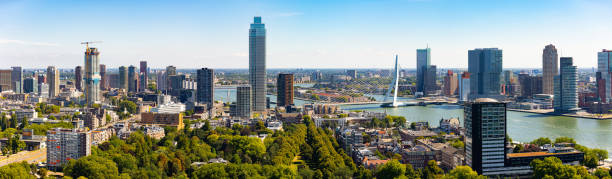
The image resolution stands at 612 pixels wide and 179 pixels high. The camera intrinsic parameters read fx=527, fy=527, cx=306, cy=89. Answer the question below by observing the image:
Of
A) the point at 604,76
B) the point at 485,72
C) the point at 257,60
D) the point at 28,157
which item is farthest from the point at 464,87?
the point at 28,157

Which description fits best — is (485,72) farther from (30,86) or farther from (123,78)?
(30,86)

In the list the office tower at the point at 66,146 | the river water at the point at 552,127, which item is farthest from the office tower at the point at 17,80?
the office tower at the point at 66,146

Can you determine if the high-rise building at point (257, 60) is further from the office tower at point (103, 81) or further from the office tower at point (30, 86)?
the office tower at point (103, 81)

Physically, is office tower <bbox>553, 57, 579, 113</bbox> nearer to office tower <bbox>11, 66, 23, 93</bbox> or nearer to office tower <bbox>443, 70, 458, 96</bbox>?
office tower <bbox>443, 70, 458, 96</bbox>

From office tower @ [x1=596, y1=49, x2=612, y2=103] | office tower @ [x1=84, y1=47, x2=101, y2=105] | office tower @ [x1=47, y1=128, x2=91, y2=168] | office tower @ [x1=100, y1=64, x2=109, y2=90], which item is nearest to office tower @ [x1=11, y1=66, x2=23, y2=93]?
office tower @ [x1=100, y1=64, x2=109, y2=90]

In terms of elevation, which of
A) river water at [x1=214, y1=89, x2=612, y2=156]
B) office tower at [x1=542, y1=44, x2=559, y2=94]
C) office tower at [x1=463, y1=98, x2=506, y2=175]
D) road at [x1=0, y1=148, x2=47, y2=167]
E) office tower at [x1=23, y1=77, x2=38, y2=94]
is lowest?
road at [x1=0, y1=148, x2=47, y2=167]

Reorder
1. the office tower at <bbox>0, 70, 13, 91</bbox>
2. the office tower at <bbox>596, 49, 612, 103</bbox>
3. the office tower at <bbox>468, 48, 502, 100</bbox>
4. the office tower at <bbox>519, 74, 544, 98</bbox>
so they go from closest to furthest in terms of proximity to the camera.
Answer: the office tower at <bbox>596, 49, 612, 103</bbox>
the office tower at <bbox>519, 74, 544, 98</bbox>
the office tower at <bbox>468, 48, 502, 100</bbox>
the office tower at <bbox>0, 70, 13, 91</bbox>
